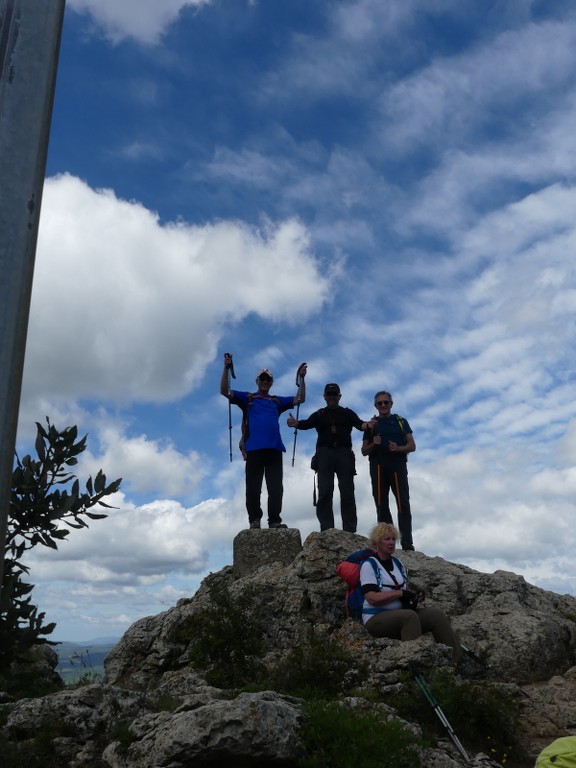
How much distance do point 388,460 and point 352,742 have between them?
279 inches

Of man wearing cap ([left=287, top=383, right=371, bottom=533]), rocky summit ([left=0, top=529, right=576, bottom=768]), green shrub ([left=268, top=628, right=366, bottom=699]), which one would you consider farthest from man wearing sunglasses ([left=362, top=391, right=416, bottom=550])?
green shrub ([left=268, top=628, right=366, bottom=699])

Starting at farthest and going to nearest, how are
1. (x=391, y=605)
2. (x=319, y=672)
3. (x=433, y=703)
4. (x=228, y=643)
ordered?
(x=228, y=643) < (x=391, y=605) < (x=319, y=672) < (x=433, y=703)

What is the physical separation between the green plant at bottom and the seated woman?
2959 mm

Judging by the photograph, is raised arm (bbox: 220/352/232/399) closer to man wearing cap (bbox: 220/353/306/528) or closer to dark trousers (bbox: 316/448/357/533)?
man wearing cap (bbox: 220/353/306/528)

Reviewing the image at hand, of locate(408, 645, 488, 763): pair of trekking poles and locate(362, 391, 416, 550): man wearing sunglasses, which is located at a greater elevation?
locate(362, 391, 416, 550): man wearing sunglasses

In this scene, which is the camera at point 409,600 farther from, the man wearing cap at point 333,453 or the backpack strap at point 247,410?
the backpack strap at point 247,410

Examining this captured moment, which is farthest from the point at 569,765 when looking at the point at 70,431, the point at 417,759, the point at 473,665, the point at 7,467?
the point at 473,665

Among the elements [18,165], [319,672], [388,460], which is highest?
[388,460]

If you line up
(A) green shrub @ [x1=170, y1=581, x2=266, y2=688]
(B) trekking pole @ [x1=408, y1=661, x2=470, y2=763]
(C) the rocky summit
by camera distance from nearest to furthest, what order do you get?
(C) the rocky summit
(B) trekking pole @ [x1=408, y1=661, x2=470, y2=763]
(A) green shrub @ [x1=170, y1=581, x2=266, y2=688]

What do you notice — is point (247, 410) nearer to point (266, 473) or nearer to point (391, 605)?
point (266, 473)

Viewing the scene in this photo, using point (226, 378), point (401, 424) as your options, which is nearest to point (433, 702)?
point (401, 424)

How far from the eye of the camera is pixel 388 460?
12.9 m

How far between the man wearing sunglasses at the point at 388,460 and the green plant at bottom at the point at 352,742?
6451 millimetres

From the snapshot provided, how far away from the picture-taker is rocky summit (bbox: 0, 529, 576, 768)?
6125mm
